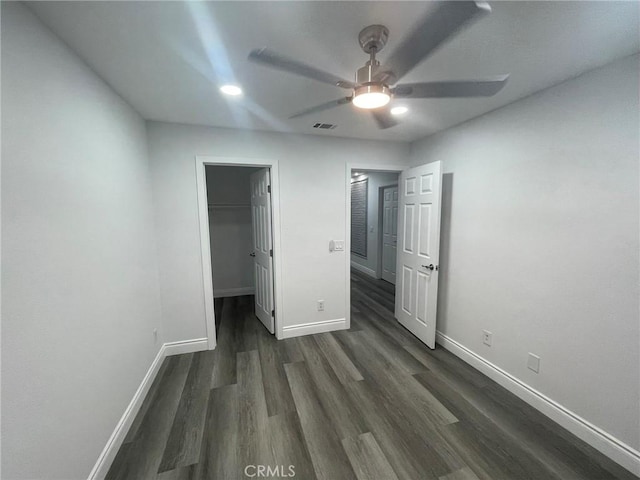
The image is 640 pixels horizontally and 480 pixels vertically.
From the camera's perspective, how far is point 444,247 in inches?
109

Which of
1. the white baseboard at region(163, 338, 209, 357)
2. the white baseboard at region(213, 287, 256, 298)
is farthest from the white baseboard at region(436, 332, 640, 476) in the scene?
the white baseboard at region(213, 287, 256, 298)

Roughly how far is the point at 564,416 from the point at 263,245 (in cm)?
296

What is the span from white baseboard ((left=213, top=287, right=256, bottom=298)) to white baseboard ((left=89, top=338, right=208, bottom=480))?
179cm

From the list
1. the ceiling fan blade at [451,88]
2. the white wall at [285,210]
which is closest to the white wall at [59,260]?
the white wall at [285,210]

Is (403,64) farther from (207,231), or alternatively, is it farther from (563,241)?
(207,231)

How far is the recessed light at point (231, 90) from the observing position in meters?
1.71

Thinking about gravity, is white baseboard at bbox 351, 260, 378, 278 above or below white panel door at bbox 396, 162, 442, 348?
below

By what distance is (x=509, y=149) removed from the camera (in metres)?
2.08

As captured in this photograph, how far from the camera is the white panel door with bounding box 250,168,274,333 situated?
2881 millimetres

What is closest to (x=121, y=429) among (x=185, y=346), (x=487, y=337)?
(x=185, y=346)

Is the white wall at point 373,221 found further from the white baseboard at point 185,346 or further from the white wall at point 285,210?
the white baseboard at point 185,346

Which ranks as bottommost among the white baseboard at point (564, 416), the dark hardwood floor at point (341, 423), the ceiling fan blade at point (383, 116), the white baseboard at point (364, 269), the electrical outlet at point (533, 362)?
the dark hardwood floor at point (341, 423)

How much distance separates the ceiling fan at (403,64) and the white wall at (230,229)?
332 cm

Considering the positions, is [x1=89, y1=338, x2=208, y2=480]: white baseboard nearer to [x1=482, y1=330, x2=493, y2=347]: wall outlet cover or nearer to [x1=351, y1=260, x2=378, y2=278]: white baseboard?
[x1=482, y1=330, x2=493, y2=347]: wall outlet cover
